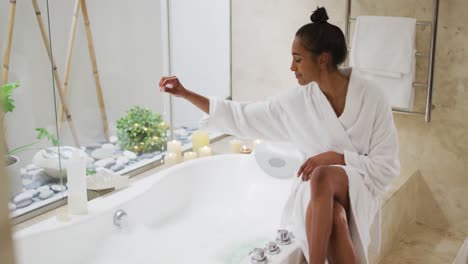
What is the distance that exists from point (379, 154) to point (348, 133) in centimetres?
14

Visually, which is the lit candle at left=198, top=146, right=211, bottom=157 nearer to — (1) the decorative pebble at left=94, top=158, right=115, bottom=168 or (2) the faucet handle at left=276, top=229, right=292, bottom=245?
(1) the decorative pebble at left=94, top=158, right=115, bottom=168

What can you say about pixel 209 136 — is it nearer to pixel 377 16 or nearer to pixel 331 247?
pixel 377 16

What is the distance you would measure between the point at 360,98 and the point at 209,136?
152 cm

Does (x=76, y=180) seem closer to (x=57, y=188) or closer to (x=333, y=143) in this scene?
(x=57, y=188)

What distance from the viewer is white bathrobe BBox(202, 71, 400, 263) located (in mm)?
2242

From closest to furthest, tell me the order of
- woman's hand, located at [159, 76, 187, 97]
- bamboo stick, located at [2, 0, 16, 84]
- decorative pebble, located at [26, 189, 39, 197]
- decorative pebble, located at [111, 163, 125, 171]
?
woman's hand, located at [159, 76, 187, 97] < decorative pebble, located at [26, 189, 39, 197] < bamboo stick, located at [2, 0, 16, 84] < decorative pebble, located at [111, 163, 125, 171]

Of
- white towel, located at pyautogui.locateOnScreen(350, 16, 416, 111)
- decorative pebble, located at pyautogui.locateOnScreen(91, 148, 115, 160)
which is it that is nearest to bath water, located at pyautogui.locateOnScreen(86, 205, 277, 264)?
decorative pebble, located at pyautogui.locateOnScreen(91, 148, 115, 160)

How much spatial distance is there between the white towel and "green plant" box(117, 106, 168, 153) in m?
1.17

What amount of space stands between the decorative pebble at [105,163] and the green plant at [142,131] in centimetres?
15

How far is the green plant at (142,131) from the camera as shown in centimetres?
332

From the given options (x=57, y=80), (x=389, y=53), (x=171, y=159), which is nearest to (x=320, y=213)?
(x=389, y=53)

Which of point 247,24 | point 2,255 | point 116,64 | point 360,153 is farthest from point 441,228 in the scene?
point 2,255

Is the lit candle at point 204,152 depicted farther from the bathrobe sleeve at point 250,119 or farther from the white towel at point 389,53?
the white towel at point 389,53

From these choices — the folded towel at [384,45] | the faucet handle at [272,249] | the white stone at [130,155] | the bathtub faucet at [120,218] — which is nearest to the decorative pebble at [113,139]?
the white stone at [130,155]
